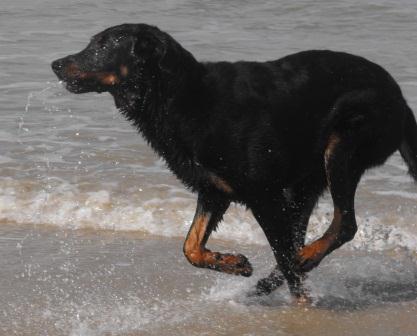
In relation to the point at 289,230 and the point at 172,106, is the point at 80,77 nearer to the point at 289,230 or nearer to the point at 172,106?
the point at 172,106

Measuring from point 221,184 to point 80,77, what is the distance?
3.05 ft

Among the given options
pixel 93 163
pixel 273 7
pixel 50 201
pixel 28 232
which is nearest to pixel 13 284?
pixel 28 232

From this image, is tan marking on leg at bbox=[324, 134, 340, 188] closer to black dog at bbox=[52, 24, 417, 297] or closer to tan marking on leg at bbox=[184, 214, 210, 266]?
black dog at bbox=[52, 24, 417, 297]

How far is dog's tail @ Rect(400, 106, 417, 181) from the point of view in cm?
571

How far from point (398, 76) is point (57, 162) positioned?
4316mm

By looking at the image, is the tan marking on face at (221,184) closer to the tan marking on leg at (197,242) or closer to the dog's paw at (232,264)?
the tan marking on leg at (197,242)

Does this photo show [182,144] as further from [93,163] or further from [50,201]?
[93,163]

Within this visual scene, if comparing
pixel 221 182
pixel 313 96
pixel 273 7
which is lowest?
pixel 273 7

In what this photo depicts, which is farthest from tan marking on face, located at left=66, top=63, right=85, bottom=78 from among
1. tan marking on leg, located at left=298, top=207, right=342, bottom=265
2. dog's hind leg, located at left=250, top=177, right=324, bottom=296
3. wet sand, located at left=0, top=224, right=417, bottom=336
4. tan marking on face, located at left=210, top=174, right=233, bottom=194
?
tan marking on leg, located at left=298, top=207, right=342, bottom=265

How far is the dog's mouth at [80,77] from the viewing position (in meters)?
5.07

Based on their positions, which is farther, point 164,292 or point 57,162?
point 57,162

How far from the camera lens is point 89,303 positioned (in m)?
5.56

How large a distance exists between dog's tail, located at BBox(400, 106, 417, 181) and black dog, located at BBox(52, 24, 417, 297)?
0.12 meters

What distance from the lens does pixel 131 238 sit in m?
6.93
